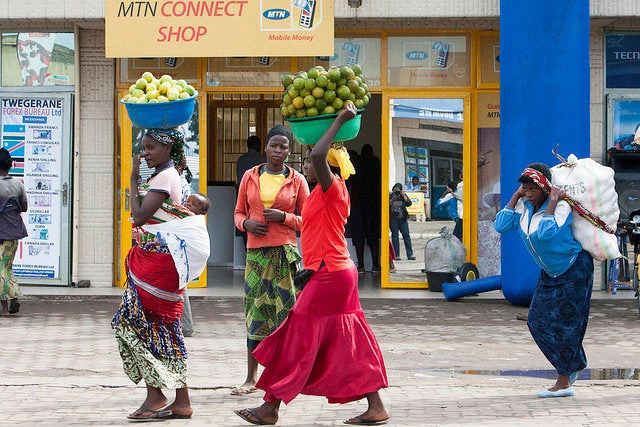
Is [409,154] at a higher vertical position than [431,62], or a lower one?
lower

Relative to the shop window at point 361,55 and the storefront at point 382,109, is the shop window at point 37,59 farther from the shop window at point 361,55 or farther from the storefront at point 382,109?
the shop window at point 361,55

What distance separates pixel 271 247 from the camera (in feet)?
25.0

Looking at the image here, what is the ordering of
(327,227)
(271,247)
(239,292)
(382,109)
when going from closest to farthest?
(327,227) < (271,247) < (239,292) < (382,109)

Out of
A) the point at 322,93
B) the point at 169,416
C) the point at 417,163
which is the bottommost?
the point at 169,416

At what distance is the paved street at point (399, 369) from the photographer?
22.7ft

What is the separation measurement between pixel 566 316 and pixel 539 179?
0.93 m

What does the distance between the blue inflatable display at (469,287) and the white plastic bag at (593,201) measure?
5383 millimetres

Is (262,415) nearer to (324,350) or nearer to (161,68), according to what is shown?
(324,350)

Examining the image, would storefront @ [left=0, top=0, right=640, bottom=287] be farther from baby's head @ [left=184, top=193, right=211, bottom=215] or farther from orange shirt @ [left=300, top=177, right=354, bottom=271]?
orange shirt @ [left=300, top=177, right=354, bottom=271]

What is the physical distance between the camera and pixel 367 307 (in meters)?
13.1

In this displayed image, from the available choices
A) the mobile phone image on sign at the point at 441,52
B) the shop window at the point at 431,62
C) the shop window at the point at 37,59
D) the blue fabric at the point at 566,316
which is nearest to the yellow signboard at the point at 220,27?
the shop window at the point at 37,59

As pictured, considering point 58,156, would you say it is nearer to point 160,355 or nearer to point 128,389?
point 128,389

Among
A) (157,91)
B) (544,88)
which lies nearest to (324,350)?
(157,91)

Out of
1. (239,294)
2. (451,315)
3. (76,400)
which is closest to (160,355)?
(76,400)
